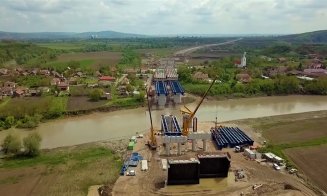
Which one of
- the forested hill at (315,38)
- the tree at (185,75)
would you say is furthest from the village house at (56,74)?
the forested hill at (315,38)

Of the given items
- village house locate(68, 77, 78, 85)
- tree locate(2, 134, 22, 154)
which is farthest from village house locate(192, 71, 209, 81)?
tree locate(2, 134, 22, 154)

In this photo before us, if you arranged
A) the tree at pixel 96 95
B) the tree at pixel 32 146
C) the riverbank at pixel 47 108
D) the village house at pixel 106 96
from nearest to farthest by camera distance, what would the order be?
the tree at pixel 32 146 → the riverbank at pixel 47 108 → the tree at pixel 96 95 → the village house at pixel 106 96

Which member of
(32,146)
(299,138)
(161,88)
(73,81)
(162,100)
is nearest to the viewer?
(32,146)

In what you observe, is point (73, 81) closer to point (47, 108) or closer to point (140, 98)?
point (140, 98)

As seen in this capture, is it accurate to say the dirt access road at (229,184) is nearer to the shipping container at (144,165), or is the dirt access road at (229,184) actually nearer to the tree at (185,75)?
the shipping container at (144,165)

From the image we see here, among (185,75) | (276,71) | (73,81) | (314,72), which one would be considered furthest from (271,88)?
(73,81)

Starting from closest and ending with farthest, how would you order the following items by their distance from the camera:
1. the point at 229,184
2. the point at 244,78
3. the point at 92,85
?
the point at 229,184 < the point at 92,85 < the point at 244,78

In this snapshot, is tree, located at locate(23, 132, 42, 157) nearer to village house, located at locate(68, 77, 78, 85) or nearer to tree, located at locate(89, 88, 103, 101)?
tree, located at locate(89, 88, 103, 101)
